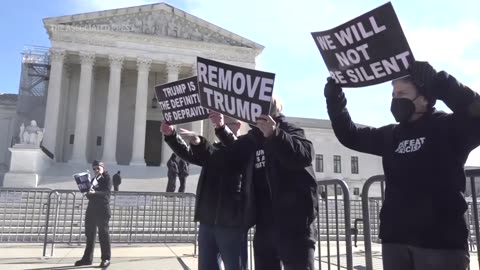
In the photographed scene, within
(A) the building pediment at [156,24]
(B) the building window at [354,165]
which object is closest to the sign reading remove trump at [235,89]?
(A) the building pediment at [156,24]

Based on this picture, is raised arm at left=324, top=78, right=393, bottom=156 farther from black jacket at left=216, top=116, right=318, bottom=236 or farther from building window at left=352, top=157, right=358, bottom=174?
building window at left=352, top=157, right=358, bottom=174

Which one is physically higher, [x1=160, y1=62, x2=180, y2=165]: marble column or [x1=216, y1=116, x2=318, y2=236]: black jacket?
[x1=160, y1=62, x2=180, y2=165]: marble column

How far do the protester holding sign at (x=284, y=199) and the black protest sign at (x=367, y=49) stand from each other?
596mm

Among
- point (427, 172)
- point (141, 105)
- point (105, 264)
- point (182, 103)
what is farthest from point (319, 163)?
point (427, 172)

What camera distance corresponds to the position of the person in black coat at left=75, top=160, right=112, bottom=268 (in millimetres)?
7645

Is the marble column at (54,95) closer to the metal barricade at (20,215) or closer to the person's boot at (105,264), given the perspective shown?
the metal barricade at (20,215)

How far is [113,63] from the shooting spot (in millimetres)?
34906

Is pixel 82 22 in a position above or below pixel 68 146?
above

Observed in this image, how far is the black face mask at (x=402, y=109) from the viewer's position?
2.71 metres

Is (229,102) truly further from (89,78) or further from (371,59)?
(89,78)

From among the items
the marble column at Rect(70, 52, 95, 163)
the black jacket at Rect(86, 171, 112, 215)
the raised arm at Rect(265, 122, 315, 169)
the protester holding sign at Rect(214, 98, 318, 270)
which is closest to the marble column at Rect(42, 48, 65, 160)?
the marble column at Rect(70, 52, 95, 163)

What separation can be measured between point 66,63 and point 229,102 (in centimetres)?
3518

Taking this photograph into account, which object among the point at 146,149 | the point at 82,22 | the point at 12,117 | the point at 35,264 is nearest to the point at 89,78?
the point at 82,22

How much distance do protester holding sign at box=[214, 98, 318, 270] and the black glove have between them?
0.39 m
